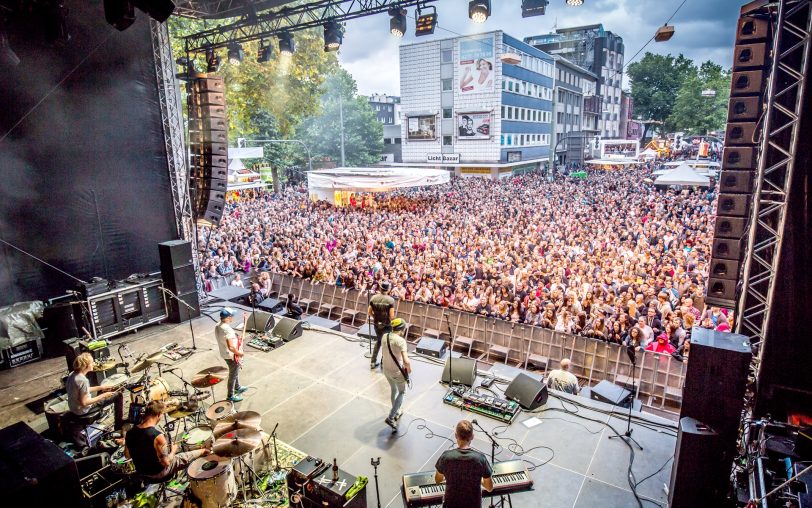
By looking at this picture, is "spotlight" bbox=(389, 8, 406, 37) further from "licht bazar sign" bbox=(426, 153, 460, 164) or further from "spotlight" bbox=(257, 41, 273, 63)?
"licht bazar sign" bbox=(426, 153, 460, 164)

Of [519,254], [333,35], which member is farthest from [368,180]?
[333,35]

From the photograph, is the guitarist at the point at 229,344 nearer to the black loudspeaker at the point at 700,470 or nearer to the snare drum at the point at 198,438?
the snare drum at the point at 198,438

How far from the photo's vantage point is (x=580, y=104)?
48312mm

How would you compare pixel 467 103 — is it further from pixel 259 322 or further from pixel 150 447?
pixel 150 447

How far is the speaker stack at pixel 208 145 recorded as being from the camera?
9.58 m

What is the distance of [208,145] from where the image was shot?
9.81 metres

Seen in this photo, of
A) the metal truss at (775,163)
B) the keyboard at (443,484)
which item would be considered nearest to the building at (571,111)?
the metal truss at (775,163)

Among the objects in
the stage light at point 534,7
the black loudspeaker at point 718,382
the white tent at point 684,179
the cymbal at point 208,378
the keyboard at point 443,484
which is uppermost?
the stage light at point 534,7

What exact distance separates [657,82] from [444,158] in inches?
1648

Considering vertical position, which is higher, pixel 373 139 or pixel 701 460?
pixel 373 139

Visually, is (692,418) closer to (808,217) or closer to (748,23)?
(808,217)

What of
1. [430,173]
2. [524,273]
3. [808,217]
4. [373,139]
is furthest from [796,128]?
[373,139]

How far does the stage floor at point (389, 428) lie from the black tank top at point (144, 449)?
1537 mm

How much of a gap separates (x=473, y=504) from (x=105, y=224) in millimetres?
8710
